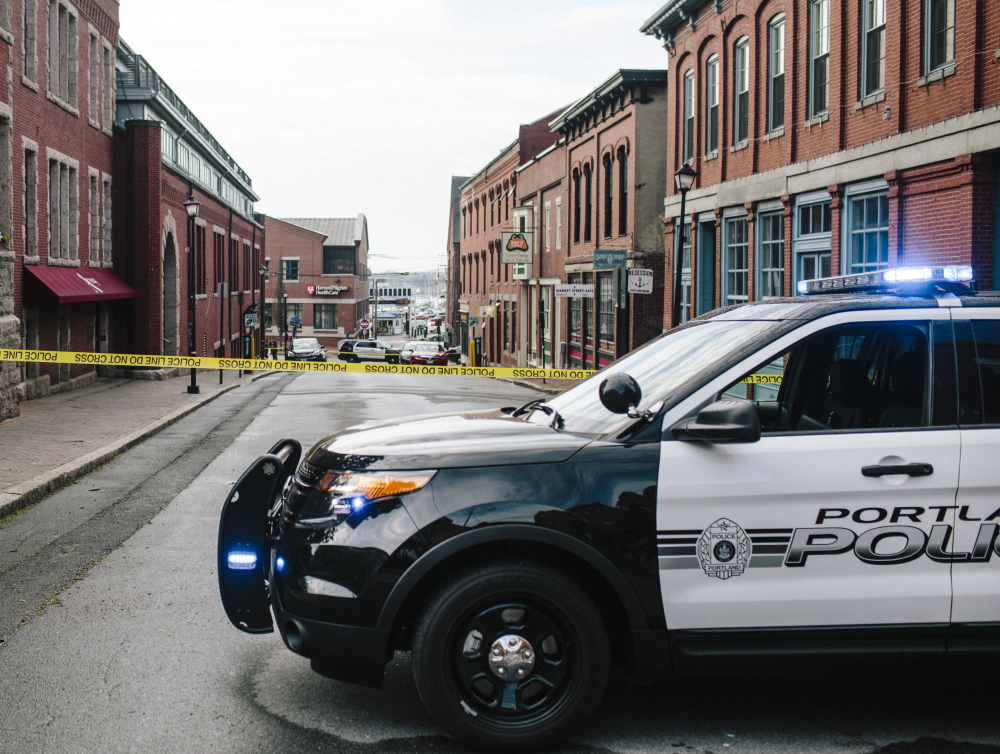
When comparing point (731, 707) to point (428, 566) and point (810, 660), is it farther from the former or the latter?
point (428, 566)

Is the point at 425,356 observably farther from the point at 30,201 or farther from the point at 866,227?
the point at 866,227

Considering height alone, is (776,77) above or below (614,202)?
above

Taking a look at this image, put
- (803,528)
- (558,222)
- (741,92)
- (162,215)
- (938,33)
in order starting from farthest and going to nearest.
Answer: (558,222)
(162,215)
(741,92)
(938,33)
(803,528)

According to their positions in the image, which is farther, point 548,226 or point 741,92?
point 548,226

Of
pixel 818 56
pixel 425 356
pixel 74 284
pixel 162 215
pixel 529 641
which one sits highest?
pixel 818 56

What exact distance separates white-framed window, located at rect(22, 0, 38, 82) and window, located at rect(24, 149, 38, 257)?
179 centimetres

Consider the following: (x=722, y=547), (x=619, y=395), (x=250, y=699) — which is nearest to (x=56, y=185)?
(x=250, y=699)

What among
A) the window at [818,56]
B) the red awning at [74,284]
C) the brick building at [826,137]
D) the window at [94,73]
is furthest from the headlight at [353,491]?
the window at [94,73]

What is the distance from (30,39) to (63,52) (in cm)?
376

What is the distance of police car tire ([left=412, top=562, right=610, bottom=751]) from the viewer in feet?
13.9

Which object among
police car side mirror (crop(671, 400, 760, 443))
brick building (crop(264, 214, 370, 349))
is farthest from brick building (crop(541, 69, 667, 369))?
brick building (crop(264, 214, 370, 349))

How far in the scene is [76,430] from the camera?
16.8 metres

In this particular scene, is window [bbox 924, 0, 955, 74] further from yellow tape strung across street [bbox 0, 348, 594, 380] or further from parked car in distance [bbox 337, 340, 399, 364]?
parked car in distance [bbox 337, 340, 399, 364]

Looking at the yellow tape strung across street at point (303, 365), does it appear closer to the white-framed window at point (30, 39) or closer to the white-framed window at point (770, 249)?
the white-framed window at point (770, 249)
